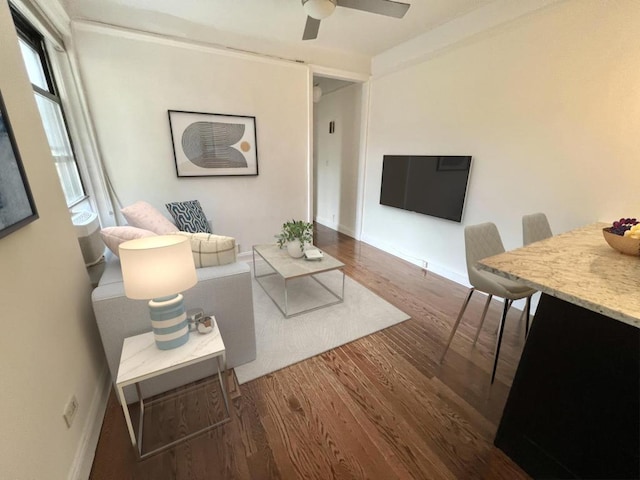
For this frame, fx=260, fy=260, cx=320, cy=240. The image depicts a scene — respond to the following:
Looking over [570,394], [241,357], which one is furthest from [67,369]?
[570,394]

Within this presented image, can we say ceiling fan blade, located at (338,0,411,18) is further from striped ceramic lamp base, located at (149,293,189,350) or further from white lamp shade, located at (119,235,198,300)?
striped ceramic lamp base, located at (149,293,189,350)

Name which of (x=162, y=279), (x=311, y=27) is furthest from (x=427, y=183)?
(x=162, y=279)

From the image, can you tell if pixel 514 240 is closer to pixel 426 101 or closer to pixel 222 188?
pixel 426 101

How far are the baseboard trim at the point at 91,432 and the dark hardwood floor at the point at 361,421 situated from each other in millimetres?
36

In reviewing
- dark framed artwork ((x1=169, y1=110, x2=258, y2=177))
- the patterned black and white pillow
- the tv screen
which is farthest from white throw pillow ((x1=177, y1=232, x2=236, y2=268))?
the tv screen

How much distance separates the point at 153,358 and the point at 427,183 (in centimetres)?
311

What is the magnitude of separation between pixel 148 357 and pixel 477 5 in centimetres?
378

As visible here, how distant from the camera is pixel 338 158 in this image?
4.84 metres

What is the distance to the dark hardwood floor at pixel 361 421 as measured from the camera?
1219mm

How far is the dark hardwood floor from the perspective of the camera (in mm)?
1219

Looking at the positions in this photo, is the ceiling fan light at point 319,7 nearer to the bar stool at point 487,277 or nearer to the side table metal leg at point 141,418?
the bar stool at point 487,277

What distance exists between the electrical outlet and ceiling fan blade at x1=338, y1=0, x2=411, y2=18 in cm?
297

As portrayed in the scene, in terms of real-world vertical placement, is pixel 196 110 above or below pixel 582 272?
above

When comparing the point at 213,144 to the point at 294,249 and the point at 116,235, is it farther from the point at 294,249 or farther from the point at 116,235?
the point at 116,235
